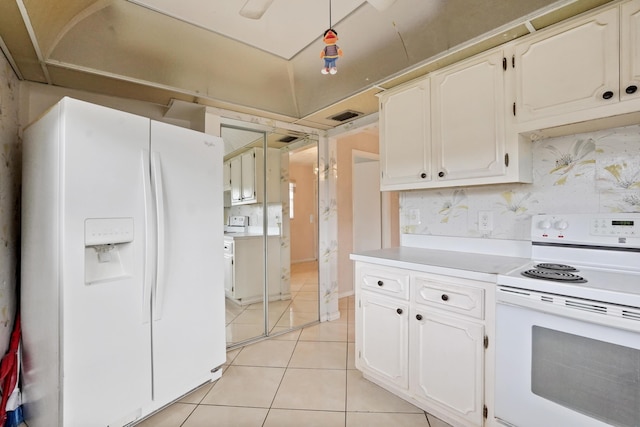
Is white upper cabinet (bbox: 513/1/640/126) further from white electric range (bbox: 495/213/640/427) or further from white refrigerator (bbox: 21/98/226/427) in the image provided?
white refrigerator (bbox: 21/98/226/427)

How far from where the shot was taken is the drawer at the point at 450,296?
1.41 m

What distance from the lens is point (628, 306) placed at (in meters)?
0.98

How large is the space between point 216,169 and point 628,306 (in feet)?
6.99

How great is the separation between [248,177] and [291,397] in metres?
1.85

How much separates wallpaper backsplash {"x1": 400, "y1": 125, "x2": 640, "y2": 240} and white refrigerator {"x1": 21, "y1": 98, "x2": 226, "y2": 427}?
69.7 inches

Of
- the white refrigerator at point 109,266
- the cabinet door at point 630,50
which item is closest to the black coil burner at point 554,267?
the cabinet door at point 630,50

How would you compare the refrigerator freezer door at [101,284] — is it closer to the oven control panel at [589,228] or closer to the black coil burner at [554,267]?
the black coil burner at [554,267]

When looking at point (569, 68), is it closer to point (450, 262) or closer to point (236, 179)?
point (450, 262)

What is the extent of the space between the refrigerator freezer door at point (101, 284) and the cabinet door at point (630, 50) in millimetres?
2296

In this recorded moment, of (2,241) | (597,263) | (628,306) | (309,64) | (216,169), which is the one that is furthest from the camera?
(309,64)

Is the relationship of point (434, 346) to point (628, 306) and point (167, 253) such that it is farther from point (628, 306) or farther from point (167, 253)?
point (167, 253)

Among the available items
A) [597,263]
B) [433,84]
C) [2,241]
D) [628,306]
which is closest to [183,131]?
[2,241]

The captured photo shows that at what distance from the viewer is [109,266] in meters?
1.49

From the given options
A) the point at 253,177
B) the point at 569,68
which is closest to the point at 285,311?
the point at 253,177
